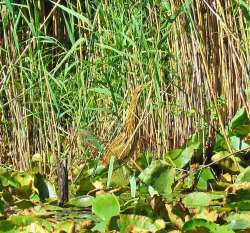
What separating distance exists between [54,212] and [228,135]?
0.86 metres

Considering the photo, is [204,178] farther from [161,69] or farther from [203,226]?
[203,226]

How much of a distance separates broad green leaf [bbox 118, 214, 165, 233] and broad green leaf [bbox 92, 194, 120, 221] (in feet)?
0.32

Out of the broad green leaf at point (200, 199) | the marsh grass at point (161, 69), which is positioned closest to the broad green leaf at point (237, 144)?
the marsh grass at point (161, 69)

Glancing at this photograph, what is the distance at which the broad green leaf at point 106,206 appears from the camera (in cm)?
213

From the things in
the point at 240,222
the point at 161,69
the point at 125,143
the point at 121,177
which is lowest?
the point at 240,222

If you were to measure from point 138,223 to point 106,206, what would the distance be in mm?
147

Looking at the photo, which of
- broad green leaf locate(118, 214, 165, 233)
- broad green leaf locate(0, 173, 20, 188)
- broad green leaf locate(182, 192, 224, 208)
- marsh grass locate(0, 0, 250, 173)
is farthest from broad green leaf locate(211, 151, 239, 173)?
broad green leaf locate(118, 214, 165, 233)

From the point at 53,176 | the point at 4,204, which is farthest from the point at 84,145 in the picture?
the point at 4,204

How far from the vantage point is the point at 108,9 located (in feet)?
10.9

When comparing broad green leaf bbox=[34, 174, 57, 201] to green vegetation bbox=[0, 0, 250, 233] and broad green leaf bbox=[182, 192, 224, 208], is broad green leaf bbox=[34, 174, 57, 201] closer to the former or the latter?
green vegetation bbox=[0, 0, 250, 233]

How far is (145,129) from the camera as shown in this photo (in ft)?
10.4

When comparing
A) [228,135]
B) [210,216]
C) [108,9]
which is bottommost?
[210,216]

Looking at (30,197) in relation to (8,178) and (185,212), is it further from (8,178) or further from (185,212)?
(185,212)

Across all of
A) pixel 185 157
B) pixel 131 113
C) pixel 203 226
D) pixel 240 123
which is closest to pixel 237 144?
pixel 240 123
